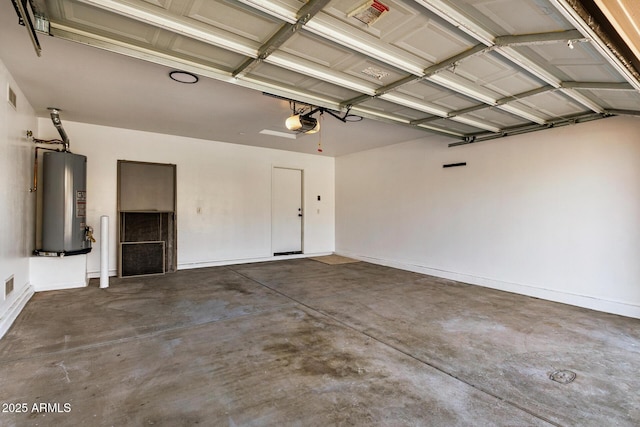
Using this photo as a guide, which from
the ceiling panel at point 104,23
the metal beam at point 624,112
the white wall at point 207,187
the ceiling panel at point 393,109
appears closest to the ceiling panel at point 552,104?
the metal beam at point 624,112

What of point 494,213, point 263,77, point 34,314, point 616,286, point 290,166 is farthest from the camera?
point 290,166

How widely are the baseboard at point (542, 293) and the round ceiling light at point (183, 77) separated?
5047 mm

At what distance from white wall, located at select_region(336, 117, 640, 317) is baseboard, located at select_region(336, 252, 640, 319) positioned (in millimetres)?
13

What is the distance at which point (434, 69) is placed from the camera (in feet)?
8.89

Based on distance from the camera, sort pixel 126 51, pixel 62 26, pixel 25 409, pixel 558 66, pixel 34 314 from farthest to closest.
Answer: pixel 34 314 → pixel 558 66 → pixel 126 51 → pixel 62 26 → pixel 25 409

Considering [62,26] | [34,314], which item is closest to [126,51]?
[62,26]

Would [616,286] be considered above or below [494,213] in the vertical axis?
below

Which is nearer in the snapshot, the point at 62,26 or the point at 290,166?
the point at 62,26

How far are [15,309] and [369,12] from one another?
4.57 meters

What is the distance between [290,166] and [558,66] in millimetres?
5775

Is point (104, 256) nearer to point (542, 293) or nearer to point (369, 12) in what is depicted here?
point (369, 12)

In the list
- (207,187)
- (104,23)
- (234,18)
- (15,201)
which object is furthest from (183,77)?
(207,187)

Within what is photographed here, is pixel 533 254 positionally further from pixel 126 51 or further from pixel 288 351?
pixel 126 51

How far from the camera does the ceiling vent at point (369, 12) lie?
1.91 metres
